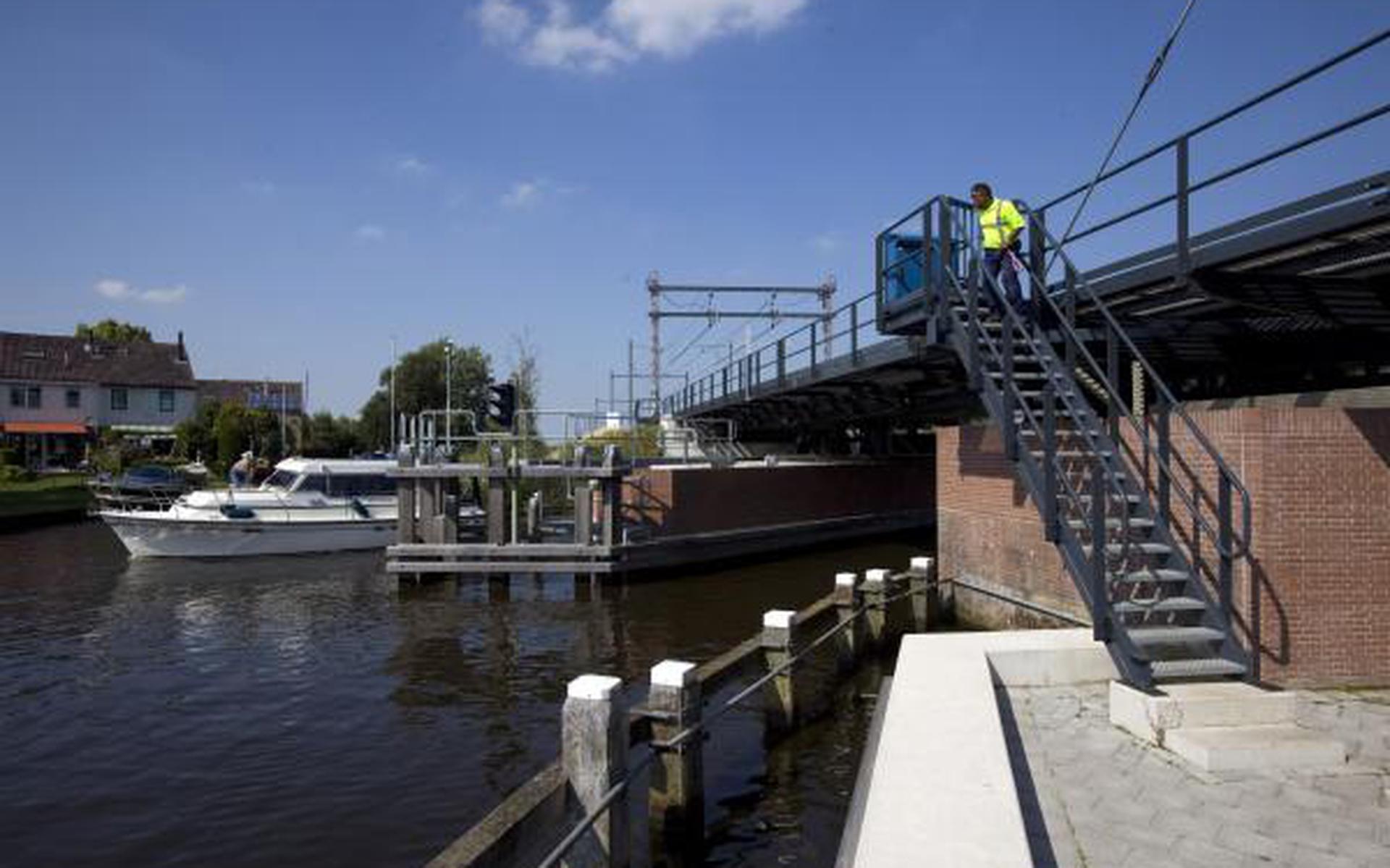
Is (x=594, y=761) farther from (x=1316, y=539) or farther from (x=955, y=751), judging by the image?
(x=1316, y=539)

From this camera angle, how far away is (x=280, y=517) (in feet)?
91.1

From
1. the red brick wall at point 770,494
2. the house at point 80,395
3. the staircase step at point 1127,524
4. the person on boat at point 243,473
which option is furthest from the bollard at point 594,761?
the house at point 80,395

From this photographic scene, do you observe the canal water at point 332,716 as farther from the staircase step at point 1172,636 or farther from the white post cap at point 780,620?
the staircase step at point 1172,636

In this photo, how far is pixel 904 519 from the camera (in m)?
34.2

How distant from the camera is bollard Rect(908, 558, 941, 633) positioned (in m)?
15.6

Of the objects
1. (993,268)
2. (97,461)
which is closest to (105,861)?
(993,268)

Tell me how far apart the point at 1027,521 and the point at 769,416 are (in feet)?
56.6

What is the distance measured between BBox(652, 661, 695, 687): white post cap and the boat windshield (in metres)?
23.7

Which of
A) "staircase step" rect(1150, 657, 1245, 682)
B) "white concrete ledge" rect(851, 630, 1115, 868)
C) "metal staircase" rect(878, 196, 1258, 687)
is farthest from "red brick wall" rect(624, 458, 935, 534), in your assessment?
"staircase step" rect(1150, 657, 1245, 682)

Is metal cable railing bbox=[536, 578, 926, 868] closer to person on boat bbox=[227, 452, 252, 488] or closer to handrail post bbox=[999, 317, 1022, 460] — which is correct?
handrail post bbox=[999, 317, 1022, 460]

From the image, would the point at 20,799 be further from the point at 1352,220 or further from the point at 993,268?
the point at 1352,220

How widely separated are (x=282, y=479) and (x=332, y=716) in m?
19.1

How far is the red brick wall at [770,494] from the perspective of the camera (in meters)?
24.5

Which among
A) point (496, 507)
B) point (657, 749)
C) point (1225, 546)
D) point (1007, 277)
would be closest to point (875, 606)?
point (1007, 277)
